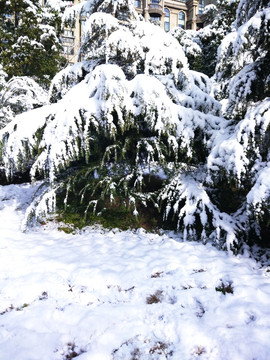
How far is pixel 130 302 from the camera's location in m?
2.45

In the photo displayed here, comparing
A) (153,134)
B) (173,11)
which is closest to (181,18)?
Result: (173,11)

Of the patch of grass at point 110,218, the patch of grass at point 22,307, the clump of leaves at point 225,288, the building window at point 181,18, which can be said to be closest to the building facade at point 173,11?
the building window at point 181,18

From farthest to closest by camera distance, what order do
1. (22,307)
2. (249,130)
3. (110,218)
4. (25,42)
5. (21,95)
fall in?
(25,42) < (21,95) < (110,218) < (249,130) < (22,307)

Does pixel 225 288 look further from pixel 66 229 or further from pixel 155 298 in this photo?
pixel 66 229

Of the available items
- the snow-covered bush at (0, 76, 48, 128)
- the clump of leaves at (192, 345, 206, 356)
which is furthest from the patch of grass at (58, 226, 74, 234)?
the snow-covered bush at (0, 76, 48, 128)

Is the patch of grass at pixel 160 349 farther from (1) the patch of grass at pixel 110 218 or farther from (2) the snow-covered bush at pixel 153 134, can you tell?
(1) the patch of grass at pixel 110 218

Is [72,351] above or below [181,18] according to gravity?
below

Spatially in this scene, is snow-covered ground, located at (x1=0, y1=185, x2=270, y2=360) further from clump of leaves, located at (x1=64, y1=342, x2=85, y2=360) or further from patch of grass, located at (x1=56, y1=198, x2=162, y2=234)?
patch of grass, located at (x1=56, y1=198, x2=162, y2=234)

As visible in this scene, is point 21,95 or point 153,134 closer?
point 153,134

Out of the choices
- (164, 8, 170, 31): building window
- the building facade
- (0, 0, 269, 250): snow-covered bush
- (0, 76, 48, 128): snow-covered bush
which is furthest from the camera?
(164, 8, 170, 31): building window

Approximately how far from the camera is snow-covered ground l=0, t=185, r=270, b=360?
190 cm

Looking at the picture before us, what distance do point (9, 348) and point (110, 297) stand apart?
984 mm

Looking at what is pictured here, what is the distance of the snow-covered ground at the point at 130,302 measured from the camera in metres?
1.90

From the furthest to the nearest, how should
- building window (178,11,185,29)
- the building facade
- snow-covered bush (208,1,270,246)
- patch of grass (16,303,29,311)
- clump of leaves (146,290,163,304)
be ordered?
building window (178,11,185,29), the building facade, snow-covered bush (208,1,270,246), clump of leaves (146,290,163,304), patch of grass (16,303,29,311)
